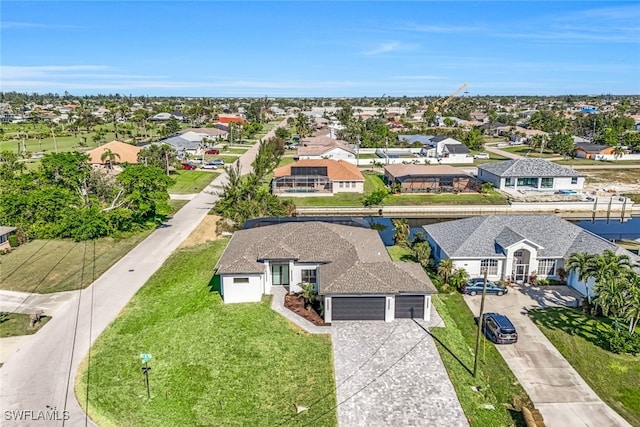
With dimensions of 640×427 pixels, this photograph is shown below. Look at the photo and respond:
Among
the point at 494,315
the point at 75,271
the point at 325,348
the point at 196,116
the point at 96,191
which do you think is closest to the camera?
the point at 325,348

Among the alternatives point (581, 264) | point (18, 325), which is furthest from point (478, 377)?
point (18, 325)

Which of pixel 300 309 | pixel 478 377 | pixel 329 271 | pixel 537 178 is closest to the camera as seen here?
pixel 478 377

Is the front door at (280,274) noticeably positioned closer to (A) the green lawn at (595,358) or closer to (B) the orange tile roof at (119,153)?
(A) the green lawn at (595,358)

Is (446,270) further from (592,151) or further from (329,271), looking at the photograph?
(592,151)

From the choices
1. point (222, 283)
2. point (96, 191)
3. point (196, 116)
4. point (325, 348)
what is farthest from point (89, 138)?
point (325, 348)

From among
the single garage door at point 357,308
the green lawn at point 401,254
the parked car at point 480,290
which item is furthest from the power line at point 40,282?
the parked car at point 480,290

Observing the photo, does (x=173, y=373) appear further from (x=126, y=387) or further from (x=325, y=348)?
(x=325, y=348)
